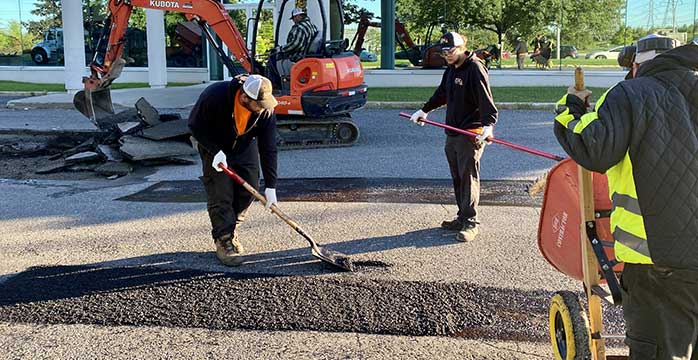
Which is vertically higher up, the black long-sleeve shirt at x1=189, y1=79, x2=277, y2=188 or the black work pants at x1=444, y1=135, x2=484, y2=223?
the black long-sleeve shirt at x1=189, y1=79, x2=277, y2=188

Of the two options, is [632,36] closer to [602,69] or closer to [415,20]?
[602,69]

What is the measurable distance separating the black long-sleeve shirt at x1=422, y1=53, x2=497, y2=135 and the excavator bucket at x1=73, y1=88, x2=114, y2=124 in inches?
294

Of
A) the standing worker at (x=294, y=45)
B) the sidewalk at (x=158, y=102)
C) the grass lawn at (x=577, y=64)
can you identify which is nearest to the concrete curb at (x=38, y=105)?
the sidewalk at (x=158, y=102)

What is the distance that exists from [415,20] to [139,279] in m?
23.5

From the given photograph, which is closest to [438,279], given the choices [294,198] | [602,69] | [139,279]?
[139,279]

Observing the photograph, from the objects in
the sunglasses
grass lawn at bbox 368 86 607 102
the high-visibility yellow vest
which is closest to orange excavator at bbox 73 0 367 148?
the sunglasses

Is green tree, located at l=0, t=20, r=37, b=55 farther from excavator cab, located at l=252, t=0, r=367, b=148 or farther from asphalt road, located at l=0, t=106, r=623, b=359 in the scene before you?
asphalt road, located at l=0, t=106, r=623, b=359

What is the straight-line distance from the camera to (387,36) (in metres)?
24.0

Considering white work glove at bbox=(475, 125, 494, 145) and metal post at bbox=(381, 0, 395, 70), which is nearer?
white work glove at bbox=(475, 125, 494, 145)

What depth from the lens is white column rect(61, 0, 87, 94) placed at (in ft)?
70.3

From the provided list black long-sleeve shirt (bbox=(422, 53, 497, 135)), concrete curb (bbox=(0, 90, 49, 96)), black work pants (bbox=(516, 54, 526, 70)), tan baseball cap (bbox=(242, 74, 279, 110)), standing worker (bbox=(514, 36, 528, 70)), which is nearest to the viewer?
tan baseball cap (bbox=(242, 74, 279, 110))

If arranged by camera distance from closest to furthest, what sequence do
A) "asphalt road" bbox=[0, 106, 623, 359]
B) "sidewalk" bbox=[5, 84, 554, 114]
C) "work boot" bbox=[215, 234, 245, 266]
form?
"asphalt road" bbox=[0, 106, 623, 359] → "work boot" bbox=[215, 234, 245, 266] → "sidewalk" bbox=[5, 84, 554, 114]

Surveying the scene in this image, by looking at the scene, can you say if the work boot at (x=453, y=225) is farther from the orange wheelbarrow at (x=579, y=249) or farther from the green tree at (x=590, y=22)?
the green tree at (x=590, y=22)

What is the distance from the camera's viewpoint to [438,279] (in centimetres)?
521
